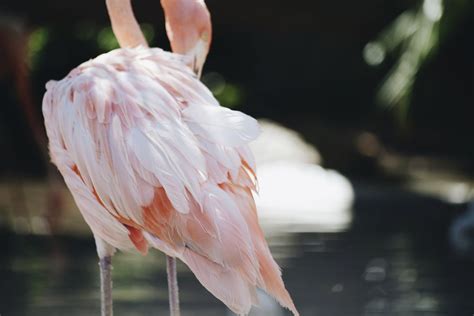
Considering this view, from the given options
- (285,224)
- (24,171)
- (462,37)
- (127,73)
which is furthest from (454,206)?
(127,73)

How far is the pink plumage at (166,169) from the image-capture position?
3.28 metres

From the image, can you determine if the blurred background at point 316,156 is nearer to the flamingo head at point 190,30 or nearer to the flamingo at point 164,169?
the flamingo head at point 190,30

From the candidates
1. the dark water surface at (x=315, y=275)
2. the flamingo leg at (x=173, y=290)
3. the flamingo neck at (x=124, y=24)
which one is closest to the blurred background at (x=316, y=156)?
the dark water surface at (x=315, y=275)

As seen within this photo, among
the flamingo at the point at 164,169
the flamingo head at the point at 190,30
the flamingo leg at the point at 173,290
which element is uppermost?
the flamingo head at the point at 190,30

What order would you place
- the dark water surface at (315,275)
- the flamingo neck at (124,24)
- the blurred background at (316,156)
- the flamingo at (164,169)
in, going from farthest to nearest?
the blurred background at (316,156)
the dark water surface at (315,275)
the flamingo neck at (124,24)
the flamingo at (164,169)

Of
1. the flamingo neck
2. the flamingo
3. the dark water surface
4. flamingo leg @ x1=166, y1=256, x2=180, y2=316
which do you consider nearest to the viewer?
the flamingo

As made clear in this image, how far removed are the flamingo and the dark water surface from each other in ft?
4.35

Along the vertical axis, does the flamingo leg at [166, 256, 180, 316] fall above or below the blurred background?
below

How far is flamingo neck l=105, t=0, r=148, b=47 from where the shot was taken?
13.7 ft

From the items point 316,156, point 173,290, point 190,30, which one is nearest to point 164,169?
point 173,290

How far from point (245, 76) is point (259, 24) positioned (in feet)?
7.50

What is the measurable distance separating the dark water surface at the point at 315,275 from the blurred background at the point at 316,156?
0.05ft

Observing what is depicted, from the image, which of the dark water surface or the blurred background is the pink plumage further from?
the blurred background

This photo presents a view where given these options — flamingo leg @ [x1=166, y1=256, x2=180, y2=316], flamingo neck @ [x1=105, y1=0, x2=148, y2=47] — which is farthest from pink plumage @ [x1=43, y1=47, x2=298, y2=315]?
flamingo neck @ [x1=105, y1=0, x2=148, y2=47]
